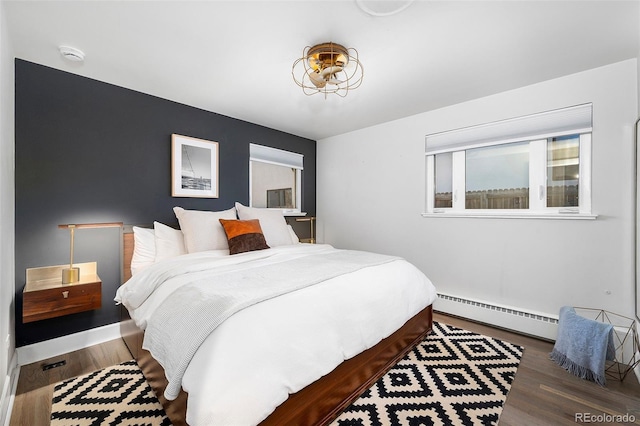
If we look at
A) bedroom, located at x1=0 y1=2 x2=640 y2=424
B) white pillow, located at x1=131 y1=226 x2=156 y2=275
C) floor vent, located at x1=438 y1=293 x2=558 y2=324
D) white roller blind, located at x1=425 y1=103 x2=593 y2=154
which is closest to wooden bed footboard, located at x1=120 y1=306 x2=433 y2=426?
white pillow, located at x1=131 y1=226 x2=156 y2=275

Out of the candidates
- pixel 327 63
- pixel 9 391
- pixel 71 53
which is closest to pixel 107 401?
pixel 9 391

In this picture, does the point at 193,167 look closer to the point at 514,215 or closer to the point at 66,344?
the point at 66,344

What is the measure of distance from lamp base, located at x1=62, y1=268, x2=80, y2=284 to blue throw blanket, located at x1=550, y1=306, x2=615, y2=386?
12.7ft

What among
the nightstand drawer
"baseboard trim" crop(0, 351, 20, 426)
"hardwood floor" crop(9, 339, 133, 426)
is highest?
the nightstand drawer

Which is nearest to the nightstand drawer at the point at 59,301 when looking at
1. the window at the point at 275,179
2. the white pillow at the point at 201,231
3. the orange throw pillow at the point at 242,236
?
the white pillow at the point at 201,231

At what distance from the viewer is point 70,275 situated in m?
2.27

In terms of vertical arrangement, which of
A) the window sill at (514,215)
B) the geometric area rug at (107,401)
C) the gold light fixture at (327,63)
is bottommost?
the geometric area rug at (107,401)

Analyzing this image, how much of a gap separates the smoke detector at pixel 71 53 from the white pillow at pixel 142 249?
1420 mm

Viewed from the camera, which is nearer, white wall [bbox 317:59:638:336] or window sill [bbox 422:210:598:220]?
white wall [bbox 317:59:638:336]

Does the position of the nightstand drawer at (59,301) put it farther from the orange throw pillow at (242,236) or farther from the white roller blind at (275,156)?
the white roller blind at (275,156)

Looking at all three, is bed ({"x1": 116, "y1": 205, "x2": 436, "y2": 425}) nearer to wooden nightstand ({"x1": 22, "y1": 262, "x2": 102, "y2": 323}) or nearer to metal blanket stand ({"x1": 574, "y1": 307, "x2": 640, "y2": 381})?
wooden nightstand ({"x1": 22, "y1": 262, "x2": 102, "y2": 323})

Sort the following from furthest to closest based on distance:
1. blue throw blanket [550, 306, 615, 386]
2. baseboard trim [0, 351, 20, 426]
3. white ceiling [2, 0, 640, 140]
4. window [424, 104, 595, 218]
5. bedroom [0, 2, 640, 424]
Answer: window [424, 104, 595, 218] < blue throw blanket [550, 306, 615, 386] < bedroom [0, 2, 640, 424] < white ceiling [2, 0, 640, 140] < baseboard trim [0, 351, 20, 426]

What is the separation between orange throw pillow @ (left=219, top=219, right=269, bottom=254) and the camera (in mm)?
2684

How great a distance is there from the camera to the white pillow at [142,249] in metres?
2.55
